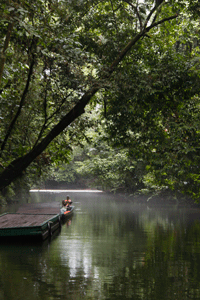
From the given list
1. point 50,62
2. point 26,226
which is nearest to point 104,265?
point 26,226

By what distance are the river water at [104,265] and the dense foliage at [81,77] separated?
3235 millimetres

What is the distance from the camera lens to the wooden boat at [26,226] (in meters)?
15.6

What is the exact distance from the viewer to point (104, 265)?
1228 centimetres

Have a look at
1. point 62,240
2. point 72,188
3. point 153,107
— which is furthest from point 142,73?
point 72,188

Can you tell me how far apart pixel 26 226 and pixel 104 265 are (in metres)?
4.85

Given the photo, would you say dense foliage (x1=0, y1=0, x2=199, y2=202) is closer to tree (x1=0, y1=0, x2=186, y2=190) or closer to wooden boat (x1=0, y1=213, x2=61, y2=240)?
tree (x1=0, y1=0, x2=186, y2=190)

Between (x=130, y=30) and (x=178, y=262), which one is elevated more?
(x=130, y=30)

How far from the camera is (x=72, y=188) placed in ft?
260

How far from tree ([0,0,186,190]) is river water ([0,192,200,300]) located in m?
3.71

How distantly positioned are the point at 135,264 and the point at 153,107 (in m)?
5.59

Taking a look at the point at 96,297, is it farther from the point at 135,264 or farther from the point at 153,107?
the point at 153,107

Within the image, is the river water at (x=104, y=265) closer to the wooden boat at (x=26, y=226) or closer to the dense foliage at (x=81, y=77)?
the wooden boat at (x=26, y=226)

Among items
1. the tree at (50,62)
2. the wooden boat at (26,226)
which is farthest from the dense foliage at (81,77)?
the wooden boat at (26,226)

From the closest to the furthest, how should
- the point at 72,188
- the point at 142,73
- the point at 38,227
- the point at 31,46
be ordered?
the point at 31,46 < the point at 142,73 < the point at 38,227 < the point at 72,188
